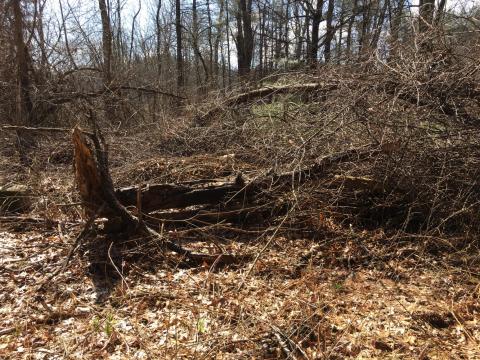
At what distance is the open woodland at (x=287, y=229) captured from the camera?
137 inches

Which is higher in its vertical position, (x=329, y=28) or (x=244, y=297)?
(x=329, y=28)

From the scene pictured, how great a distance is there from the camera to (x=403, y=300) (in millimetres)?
3957

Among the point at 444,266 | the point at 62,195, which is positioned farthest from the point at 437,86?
the point at 62,195

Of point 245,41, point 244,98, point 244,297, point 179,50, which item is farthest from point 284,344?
point 179,50

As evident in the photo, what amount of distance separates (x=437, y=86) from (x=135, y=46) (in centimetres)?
1937

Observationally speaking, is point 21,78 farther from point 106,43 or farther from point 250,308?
point 250,308

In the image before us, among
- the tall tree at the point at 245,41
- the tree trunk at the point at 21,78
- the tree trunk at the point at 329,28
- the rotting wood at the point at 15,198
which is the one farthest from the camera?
the tall tree at the point at 245,41

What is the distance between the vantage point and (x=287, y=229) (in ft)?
17.3

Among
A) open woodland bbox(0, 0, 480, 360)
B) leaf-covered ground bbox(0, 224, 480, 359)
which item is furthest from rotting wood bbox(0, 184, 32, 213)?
leaf-covered ground bbox(0, 224, 480, 359)

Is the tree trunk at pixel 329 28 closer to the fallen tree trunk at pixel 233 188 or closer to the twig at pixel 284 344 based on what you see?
the fallen tree trunk at pixel 233 188

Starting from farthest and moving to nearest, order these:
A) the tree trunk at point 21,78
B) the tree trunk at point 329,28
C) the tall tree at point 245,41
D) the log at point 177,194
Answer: the tall tree at point 245,41, the tree trunk at point 329,28, the tree trunk at point 21,78, the log at point 177,194

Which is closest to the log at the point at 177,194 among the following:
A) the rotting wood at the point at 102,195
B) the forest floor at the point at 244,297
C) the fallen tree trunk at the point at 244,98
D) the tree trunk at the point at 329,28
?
the rotting wood at the point at 102,195

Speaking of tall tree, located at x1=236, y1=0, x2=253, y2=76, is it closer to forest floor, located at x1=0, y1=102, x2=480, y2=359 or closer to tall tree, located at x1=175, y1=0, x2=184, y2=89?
tall tree, located at x1=175, y1=0, x2=184, y2=89

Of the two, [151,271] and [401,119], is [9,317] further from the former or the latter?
[401,119]
